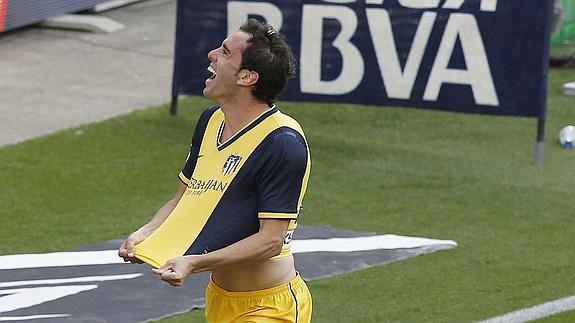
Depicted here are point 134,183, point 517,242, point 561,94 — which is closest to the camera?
point 517,242

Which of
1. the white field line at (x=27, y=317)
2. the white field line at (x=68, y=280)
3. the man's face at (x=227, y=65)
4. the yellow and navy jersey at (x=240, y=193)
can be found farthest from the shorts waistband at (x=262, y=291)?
the white field line at (x=68, y=280)

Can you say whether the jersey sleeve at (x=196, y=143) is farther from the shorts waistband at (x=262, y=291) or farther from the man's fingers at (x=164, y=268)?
the man's fingers at (x=164, y=268)

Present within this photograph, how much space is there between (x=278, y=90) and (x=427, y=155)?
6863 millimetres

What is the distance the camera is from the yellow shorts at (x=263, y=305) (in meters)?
5.41

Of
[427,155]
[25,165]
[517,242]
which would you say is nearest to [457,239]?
[517,242]

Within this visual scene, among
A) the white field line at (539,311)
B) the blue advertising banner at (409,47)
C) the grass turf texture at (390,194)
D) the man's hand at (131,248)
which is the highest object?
the man's hand at (131,248)

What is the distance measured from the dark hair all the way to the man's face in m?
0.03

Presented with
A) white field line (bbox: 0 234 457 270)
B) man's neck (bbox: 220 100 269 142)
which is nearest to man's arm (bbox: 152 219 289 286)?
man's neck (bbox: 220 100 269 142)

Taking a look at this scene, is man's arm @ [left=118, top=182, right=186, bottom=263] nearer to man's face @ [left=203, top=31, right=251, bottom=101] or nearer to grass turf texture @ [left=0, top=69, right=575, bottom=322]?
man's face @ [left=203, top=31, right=251, bottom=101]

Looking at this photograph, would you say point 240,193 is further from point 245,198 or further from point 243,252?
point 243,252

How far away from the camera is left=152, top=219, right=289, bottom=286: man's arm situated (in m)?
5.03

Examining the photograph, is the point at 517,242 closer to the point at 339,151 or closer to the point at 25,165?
the point at 339,151

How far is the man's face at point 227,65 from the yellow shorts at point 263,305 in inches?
31.9

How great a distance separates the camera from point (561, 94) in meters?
14.3
